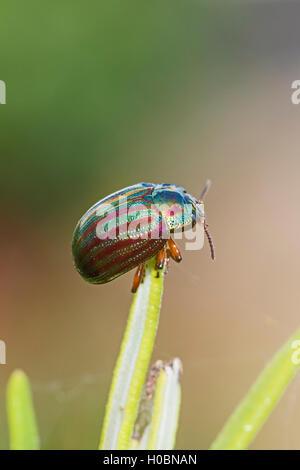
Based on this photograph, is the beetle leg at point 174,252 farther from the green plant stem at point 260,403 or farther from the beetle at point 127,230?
the green plant stem at point 260,403

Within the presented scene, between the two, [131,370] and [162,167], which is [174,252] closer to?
[131,370]

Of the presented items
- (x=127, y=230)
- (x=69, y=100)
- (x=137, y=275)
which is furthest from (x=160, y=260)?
(x=69, y=100)

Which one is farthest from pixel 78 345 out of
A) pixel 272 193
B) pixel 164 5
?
pixel 164 5

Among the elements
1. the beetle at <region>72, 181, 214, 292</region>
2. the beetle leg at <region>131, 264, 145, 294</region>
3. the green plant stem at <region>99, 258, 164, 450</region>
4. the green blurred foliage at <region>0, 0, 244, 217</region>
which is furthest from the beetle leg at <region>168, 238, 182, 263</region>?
the green blurred foliage at <region>0, 0, 244, 217</region>

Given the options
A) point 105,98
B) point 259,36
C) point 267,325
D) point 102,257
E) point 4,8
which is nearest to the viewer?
point 102,257

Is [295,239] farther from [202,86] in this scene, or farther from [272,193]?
[202,86]

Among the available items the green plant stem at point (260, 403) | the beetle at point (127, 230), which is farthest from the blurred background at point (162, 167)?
the green plant stem at point (260, 403)

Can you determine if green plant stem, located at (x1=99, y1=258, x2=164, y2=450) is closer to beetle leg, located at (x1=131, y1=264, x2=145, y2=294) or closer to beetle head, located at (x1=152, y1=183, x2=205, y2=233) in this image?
beetle leg, located at (x1=131, y1=264, x2=145, y2=294)
